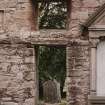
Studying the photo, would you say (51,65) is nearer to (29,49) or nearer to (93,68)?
(29,49)

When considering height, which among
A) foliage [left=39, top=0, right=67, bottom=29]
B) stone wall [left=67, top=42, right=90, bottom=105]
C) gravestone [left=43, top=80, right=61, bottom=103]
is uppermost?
foliage [left=39, top=0, right=67, bottom=29]

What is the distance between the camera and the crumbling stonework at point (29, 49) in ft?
28.6

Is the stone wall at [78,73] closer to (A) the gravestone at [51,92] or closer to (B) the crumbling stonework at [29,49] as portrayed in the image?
(B) the crumbling stonework at [29,49]

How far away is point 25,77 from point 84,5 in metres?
2.28

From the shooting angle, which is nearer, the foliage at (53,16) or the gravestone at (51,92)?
the gravestone at (51,92)

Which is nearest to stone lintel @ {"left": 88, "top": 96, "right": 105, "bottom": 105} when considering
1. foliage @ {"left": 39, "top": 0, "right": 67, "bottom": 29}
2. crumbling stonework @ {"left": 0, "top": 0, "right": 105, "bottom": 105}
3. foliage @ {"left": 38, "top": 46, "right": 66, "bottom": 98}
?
crumbling stonework @ {"left": 0, "top": 0, "right": 105, "bottom": 105}

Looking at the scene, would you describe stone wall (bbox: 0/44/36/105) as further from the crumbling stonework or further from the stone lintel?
the stone lintel

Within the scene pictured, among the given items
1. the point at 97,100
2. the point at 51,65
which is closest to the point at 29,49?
the point at 97,100

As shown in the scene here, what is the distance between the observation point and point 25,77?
881cm

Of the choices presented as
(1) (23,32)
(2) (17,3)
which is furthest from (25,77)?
(2) (17,3)

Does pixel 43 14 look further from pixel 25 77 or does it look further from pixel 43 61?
pixel 25 77

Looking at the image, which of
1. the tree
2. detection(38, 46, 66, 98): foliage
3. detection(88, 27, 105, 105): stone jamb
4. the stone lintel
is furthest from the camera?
detection(38, 46, 66, 98): foliage

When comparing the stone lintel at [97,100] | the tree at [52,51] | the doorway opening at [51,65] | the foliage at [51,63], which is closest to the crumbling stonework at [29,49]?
the stone lintel at [97,100]

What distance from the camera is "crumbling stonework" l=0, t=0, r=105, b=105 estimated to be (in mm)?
8719
